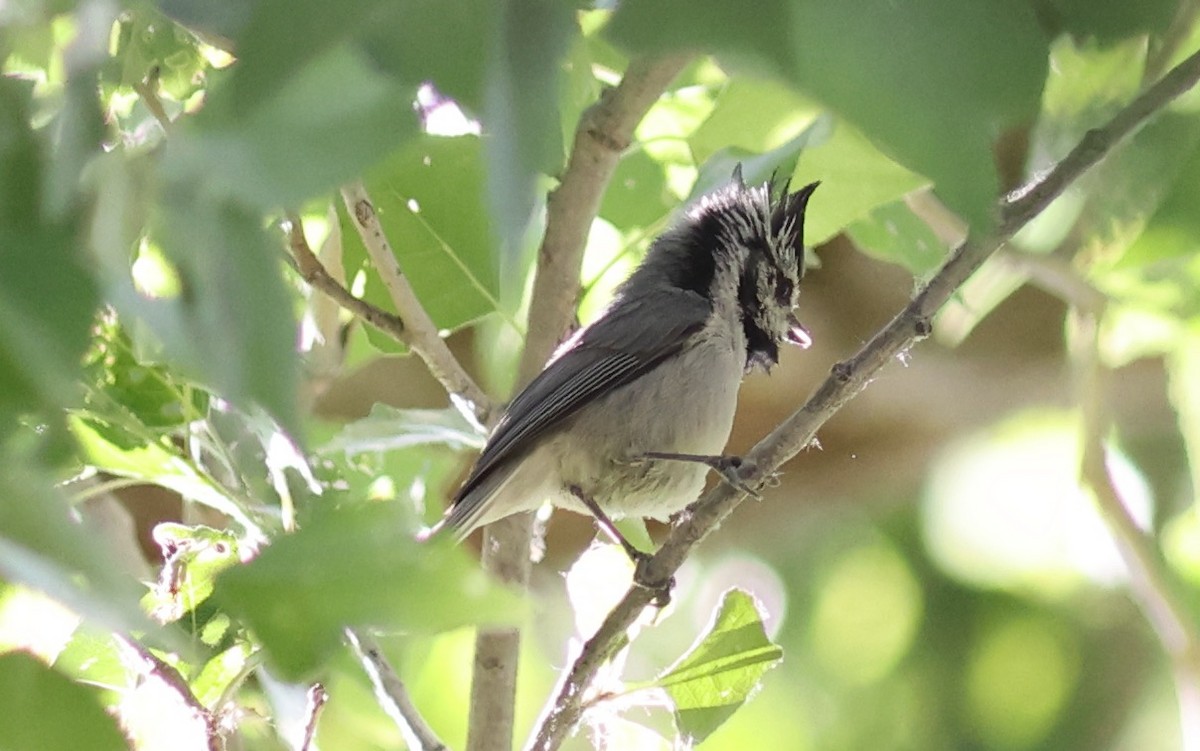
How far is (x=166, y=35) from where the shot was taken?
59cm

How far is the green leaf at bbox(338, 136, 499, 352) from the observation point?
852 millimetres

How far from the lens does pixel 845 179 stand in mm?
730

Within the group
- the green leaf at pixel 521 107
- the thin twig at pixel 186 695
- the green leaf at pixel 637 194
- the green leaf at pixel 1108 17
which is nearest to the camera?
the green leaf at pixel 521 107

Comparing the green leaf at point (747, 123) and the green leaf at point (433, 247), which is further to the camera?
the green leaf at point (433, 247)

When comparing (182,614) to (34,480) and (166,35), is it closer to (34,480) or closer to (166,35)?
(166,35)

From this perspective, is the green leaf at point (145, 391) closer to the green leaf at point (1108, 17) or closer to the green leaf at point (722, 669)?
the green leaf at point (722, 669)

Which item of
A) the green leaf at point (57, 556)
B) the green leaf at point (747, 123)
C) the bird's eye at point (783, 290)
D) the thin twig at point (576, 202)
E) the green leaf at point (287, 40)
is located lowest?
the green leaf at point (57, 556)

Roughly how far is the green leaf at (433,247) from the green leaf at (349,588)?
1.68 feet

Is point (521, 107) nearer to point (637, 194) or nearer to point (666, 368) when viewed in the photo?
point (637, 194)

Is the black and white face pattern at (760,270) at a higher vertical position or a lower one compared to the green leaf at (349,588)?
higher

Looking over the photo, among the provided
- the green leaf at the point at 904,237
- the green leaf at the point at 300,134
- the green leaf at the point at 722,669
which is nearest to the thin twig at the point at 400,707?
the green leaf at the point at 722,669

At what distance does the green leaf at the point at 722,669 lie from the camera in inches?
35.0

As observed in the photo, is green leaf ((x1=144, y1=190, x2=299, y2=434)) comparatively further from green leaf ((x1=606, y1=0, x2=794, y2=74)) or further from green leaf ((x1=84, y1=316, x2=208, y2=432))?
green leaf ((x1=84, y1=316, x2=208, y2=432))

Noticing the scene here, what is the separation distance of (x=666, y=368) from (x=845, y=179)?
0.68 metres
